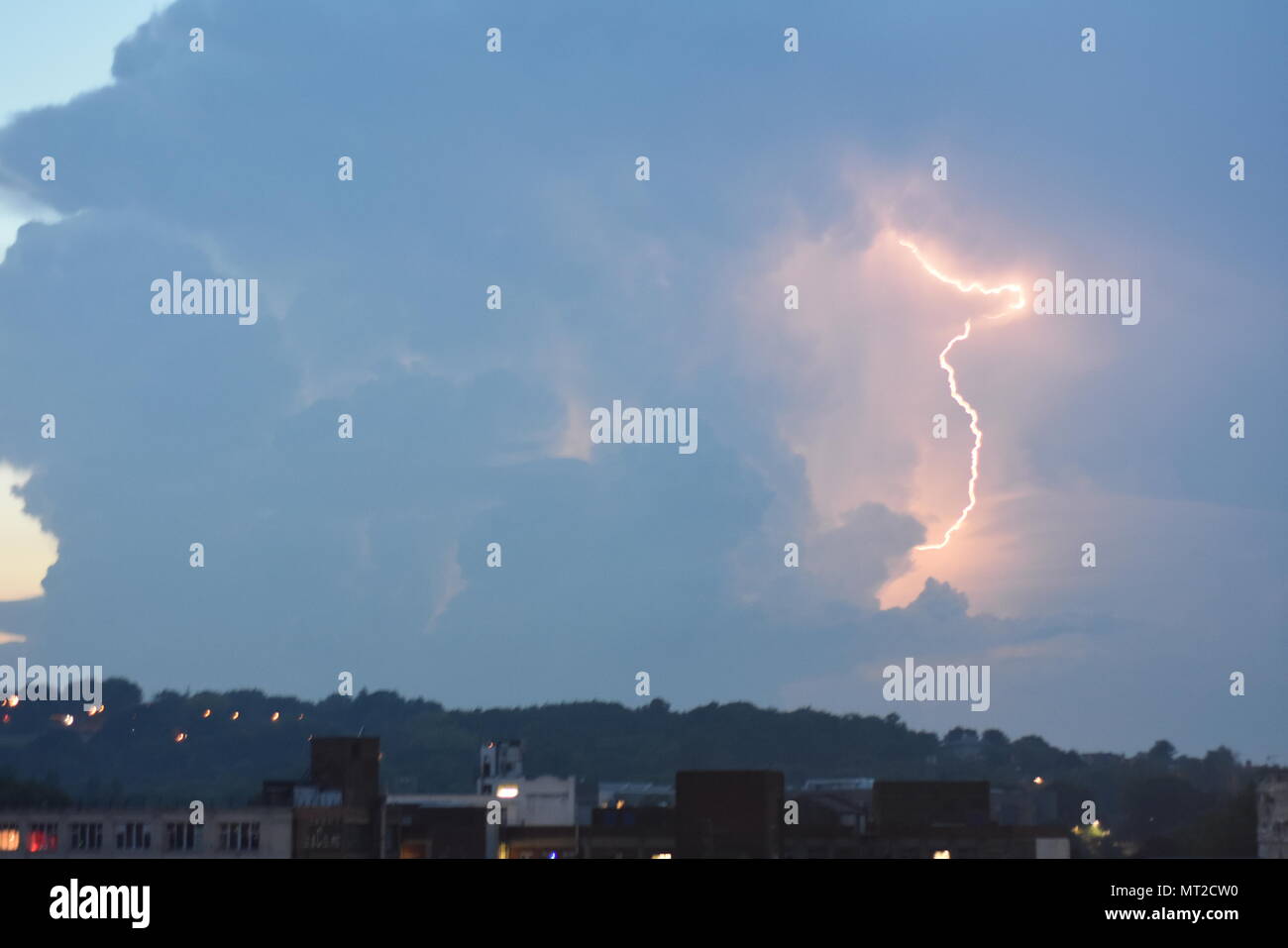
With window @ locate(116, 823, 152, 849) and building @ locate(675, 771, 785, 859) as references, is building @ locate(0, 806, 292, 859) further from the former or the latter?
building @ locate(675, 771, 785, 859)

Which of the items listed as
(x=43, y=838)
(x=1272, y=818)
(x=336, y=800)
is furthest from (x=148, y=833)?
(x=1272, y=818)

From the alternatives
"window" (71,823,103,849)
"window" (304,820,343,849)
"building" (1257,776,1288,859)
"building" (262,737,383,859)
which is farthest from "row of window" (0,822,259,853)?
"building" (1257,776,1288,859)

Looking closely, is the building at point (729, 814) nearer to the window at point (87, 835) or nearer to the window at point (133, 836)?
the window at point (133, 836)

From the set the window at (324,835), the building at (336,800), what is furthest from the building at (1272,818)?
the window at (324,835)

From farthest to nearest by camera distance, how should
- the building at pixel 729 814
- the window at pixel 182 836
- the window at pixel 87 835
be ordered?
the building at pixel 729 814
the window at pixel 87 835
the window at pixel 182 836

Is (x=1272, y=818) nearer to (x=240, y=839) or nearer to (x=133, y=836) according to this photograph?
(x=240, y=839)
